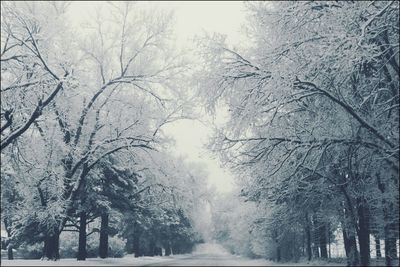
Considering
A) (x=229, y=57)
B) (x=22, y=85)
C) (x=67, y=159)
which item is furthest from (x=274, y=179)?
(x=67, y=159)

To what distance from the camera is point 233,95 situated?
40.4ft

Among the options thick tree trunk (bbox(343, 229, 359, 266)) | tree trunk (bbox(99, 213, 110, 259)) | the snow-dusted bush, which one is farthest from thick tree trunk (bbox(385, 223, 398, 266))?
the snow-dusted bush

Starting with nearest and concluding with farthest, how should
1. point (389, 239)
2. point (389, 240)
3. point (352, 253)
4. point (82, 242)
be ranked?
point (389, 239), point (389, 240), point (352, 253), point (82, 242)

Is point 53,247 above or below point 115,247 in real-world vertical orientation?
above

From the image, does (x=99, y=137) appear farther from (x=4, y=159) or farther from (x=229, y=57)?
(x=229, y=57)

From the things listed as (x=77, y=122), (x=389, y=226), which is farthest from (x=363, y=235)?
(x=77, y=122)

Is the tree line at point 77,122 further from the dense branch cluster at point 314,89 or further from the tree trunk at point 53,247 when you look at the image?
the dense branch cluster at point 314,89

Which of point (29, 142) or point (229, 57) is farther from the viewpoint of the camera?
point (29, 142)

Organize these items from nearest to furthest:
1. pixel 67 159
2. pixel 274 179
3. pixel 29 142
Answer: pixel 274 179
pixel 29 142
pixel 67 159

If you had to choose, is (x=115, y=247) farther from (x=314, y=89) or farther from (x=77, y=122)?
(x=314, y=89)

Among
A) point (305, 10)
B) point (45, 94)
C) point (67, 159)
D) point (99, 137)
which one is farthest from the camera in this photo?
point (99, 137)

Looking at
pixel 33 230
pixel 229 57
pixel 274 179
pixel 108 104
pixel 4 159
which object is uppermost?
pixel 108 104

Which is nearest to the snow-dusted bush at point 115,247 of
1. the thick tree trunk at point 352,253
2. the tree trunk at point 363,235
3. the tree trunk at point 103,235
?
the tree trunk at point 103,235

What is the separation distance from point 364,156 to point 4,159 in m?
14.7
